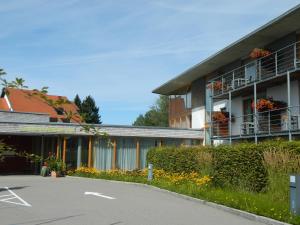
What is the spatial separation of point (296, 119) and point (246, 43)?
5698 mm

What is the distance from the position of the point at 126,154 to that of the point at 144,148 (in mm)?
1475

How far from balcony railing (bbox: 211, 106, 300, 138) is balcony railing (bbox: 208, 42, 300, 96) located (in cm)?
179

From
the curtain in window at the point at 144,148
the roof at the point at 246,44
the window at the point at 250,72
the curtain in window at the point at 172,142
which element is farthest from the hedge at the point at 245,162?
the curtain in window at the point at 172,142

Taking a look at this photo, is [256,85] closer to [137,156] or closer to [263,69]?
[263,69]

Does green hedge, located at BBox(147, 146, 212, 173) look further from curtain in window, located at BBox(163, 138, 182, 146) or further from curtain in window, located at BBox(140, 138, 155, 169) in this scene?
curtain in window, located at BBox(163, 138, 182, 146)

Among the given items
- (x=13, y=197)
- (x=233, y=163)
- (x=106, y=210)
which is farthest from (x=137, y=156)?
(x=106, y=210)

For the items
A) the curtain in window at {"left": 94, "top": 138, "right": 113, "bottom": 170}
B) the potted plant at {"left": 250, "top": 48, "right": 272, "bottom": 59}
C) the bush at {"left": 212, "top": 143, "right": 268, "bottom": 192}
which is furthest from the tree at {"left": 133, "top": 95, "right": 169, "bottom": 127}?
the bush at {"left": 212, "top": 143, "right": 268, "bottom": 192}

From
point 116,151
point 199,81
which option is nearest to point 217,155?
point 116,151

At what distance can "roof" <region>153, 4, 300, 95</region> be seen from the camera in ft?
70.4

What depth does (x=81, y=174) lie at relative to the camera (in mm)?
26938

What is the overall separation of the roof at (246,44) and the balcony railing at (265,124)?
3.81m

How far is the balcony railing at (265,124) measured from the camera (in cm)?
2142

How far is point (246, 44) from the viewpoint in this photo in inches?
1002

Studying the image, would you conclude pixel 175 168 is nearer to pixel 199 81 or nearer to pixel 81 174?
pixel 81 174
